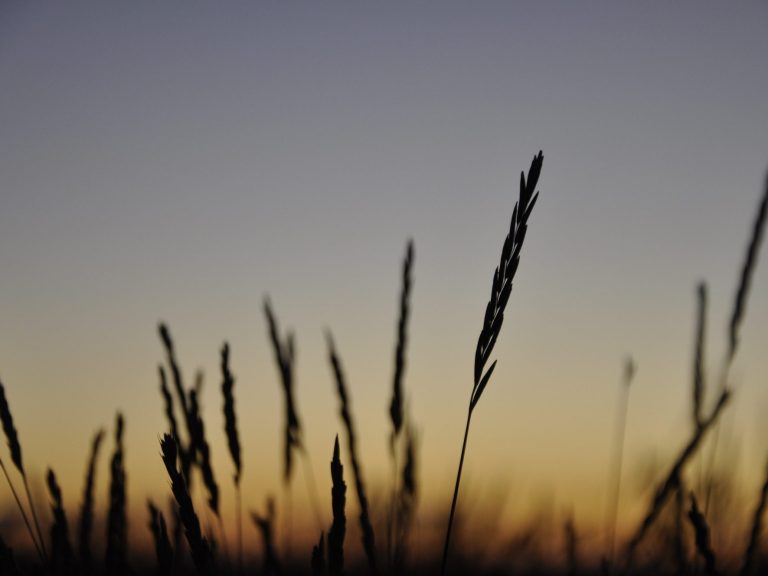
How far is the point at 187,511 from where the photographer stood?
3.68 ft

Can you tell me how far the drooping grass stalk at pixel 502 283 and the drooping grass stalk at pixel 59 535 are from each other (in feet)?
2.70

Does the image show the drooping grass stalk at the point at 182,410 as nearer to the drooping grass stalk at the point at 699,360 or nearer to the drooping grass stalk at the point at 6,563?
the drooping grass stalk at the point at 6,563

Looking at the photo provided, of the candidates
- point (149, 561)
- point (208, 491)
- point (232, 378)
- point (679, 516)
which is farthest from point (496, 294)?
point (149, 561)

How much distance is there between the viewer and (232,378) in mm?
1832

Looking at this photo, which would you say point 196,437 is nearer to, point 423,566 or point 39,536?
point 39,536

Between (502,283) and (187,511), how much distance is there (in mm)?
529

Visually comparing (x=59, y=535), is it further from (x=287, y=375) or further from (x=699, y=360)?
(x=699, y=360)

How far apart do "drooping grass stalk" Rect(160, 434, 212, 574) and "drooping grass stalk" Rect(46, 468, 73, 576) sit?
0.69 meters

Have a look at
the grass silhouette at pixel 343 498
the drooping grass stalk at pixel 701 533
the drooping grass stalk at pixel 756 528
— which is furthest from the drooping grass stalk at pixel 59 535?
the drooping grass stalk at pixel 756 528

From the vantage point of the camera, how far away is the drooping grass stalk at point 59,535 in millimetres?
1695

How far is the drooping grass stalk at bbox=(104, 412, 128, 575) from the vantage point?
171cm

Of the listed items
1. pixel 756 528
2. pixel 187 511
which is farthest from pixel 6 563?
pixel 756 528

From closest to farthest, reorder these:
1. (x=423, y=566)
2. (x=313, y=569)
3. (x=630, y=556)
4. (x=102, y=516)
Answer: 1. (x=313, y=569)
2. (x=630, y=556)
3. (x=102, y=516)
4. (x=423, y=566)

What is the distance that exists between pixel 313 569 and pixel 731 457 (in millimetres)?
2309
